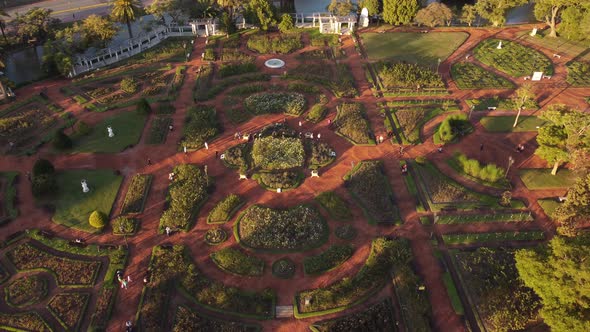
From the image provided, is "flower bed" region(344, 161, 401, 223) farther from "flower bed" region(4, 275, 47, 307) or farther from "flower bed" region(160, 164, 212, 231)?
"flower bed" region(4, 275, 47, 307)

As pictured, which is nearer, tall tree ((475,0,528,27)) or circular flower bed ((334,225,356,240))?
circular flower bed ((334,225,356,240))

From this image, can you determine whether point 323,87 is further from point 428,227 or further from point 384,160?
point 428,227

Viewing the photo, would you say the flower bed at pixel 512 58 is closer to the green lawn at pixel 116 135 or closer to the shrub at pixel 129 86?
the green lawn at pixel 116 135

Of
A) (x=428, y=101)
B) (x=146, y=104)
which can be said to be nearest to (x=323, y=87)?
(x=428, y=101)

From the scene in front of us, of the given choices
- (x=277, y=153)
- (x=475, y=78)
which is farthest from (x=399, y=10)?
(x=277, y=153)

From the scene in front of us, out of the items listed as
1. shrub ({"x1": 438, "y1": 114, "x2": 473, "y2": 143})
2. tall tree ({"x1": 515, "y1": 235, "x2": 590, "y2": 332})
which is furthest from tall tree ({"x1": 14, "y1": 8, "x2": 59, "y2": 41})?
tall tree ({"x1": 515, "y1": 235, "x2": 590, "y2": 332})

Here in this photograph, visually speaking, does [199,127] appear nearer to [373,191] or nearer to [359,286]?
[373,191]
